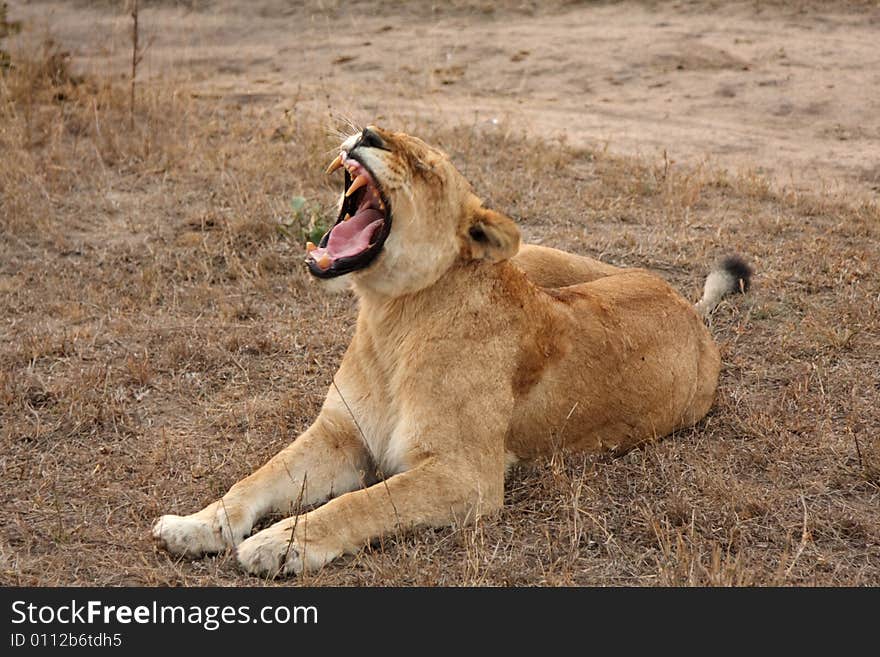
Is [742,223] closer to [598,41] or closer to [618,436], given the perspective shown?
[618,436]

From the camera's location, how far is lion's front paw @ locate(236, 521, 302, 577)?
325cm

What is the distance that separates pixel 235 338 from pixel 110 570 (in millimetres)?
1849

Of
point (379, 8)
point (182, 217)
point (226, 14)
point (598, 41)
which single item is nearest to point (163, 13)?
point (226, 14)

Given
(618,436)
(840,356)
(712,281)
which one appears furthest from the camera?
(712,281)

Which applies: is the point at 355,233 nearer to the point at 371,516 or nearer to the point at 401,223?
the point at 401,223

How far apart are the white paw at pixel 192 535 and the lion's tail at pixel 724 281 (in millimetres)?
2777

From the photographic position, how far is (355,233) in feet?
11.8

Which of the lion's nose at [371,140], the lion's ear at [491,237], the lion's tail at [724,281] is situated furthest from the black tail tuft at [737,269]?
the lion's nose at [371,140]

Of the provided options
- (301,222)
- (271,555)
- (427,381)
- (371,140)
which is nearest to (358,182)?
(371,140)

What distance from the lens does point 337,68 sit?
11.0 metres

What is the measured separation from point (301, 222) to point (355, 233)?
2698 millimetres

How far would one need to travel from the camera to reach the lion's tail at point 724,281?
17.7ft

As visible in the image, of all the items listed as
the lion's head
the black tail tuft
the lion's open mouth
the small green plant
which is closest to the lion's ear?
the lion's head

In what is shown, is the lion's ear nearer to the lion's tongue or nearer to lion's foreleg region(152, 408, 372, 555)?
the lion's tongue
